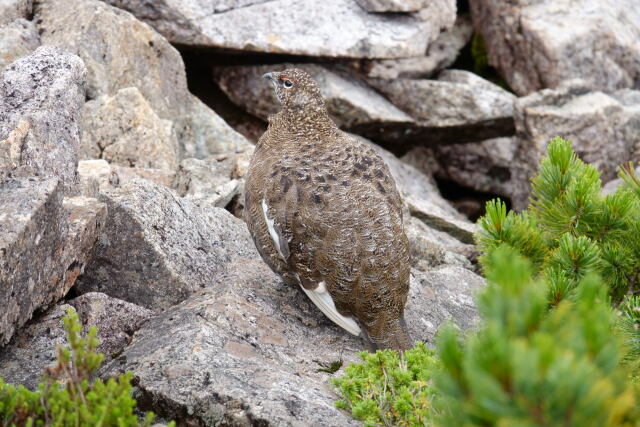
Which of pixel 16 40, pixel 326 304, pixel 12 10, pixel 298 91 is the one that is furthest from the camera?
pixel 12 10

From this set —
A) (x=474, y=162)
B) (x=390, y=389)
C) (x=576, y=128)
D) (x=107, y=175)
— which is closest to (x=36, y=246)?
(x=390, y=389)

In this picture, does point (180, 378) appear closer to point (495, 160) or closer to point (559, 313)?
point (559, 313)

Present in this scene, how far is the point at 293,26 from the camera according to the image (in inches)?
365

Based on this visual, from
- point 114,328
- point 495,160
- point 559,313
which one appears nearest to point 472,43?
point 495,160

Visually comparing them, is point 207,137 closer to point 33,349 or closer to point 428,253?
point 428,253

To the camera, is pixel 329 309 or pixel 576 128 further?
pixel 576 128

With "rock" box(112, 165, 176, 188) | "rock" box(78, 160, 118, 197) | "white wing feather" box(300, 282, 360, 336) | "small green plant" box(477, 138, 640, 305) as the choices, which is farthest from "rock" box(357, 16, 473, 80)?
"white wing feather" box(300, 282, 360, 336)

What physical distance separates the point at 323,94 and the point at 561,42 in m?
3.45

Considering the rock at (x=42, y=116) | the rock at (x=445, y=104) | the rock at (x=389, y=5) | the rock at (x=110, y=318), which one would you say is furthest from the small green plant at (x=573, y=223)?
the rock at (x=445, y=104)

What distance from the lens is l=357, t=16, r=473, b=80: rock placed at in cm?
1018

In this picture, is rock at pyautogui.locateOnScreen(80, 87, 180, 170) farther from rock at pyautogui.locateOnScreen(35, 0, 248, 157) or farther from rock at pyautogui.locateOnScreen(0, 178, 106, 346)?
rock at pyautogui.locateOnScreen(0, 178, 106, 346)

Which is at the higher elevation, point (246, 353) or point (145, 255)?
point (246, 353)

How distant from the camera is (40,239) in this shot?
422 cm

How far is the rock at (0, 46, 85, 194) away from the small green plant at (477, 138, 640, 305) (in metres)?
2.84
